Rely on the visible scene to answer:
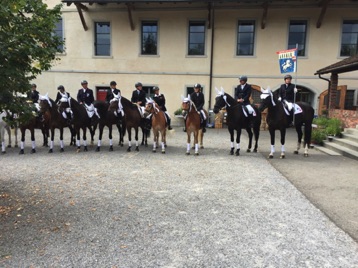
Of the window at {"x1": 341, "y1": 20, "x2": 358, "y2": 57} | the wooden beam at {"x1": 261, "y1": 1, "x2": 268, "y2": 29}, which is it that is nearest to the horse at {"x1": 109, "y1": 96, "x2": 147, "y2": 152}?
the wooden beam at {"x1": 261, "y1": 1, "x2": 268, "y2": 29}

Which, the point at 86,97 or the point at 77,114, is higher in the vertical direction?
the point at 86,97

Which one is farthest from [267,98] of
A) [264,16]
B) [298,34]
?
[298,34]

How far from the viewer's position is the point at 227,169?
744 cm

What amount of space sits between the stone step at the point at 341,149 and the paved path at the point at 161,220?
3.57m

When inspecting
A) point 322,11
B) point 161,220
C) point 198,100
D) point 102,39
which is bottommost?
point 161,220

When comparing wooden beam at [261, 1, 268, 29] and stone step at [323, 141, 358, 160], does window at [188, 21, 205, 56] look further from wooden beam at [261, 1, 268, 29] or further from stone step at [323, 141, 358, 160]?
stone step at [323, 141, 358, 160]

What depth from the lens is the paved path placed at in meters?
3.28

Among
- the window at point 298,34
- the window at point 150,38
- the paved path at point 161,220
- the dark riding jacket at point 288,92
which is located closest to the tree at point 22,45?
the paved path at point 161,220

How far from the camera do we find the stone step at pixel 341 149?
8.92 metres

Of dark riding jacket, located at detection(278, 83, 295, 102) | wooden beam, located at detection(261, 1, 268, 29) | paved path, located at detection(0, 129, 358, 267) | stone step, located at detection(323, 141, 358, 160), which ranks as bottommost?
paved path, located at detection(0, 129, 358, 267)

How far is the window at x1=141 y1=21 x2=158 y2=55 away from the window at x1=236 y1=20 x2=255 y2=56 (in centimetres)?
539

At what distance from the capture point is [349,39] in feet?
53.6

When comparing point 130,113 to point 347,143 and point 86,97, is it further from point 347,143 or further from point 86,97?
point 347,143

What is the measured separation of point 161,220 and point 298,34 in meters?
16.5
